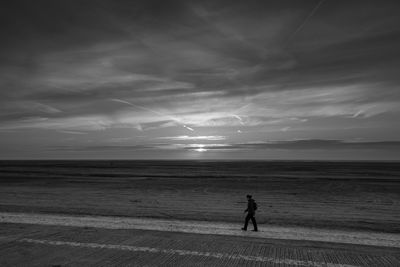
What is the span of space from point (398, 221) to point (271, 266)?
12.1 meters

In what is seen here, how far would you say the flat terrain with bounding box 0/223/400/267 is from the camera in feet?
26.2

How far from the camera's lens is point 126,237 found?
1060 cm

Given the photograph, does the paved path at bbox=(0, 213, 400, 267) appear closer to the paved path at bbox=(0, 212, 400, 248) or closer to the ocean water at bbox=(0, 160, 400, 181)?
the paved path at bbox=(0, 212, 400, 248)

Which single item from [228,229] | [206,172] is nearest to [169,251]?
[228,229]

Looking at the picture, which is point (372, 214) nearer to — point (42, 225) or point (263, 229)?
point (263, 229)

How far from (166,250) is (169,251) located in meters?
0.15

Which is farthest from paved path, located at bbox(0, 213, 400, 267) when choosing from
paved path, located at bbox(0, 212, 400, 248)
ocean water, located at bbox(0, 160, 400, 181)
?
ocean water, located at bbox(0, 160, 400, 181)

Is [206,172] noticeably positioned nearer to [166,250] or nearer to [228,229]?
[228,229]

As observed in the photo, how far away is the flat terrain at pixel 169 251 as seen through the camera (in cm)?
800

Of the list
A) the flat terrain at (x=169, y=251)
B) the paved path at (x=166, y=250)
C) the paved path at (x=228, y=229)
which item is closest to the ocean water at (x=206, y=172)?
the paved path at (x=228, y=229)

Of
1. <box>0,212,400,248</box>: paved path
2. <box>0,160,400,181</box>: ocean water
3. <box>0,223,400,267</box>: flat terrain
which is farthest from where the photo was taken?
<box>0,160,400,181</box>: ocean water

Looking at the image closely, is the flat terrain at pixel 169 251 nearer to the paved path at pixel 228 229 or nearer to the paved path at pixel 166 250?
the paved path at pixel 166 250

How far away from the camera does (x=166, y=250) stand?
29.5 ft

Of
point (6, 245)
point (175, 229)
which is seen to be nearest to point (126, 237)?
point (175, 229)
